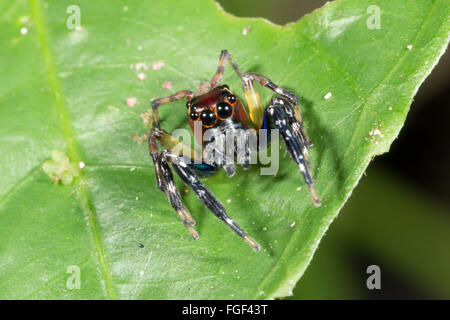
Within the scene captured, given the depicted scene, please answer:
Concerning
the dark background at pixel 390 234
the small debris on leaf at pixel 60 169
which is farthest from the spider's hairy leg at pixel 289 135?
the small debris on leaf at pixel 60 169

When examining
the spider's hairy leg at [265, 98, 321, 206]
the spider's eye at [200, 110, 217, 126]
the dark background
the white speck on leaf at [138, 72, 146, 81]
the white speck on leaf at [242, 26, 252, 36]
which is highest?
the white speck on leaf at [242, 26, 252, 36]

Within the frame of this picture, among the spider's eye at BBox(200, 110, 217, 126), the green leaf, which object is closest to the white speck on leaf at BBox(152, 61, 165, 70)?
the green leaf

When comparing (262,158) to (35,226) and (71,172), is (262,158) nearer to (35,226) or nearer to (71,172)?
(71,172)

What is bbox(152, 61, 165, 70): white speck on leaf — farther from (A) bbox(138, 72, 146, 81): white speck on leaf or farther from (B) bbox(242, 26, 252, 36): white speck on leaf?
(B) bbox(242, 26, 252, 36): white speck on leaf

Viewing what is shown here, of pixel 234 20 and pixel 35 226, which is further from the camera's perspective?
pixel 234 20

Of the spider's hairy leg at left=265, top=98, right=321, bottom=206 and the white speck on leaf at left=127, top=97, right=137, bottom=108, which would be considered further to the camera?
the white speck on leaf at left=127, top=97, right=137, bottom=108

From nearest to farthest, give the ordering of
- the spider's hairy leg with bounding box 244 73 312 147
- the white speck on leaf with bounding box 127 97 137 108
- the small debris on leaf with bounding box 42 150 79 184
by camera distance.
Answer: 1. the spider's hairy leg with bounding box 244 73 312 147
2. the small debris on leaf with bounding box 42 150 79 184
3. the white speck on leaf with bounding box 127 97 137 108

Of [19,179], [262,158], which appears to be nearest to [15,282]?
[19,179]

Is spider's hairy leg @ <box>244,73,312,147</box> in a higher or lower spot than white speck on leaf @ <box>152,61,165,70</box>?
lower
